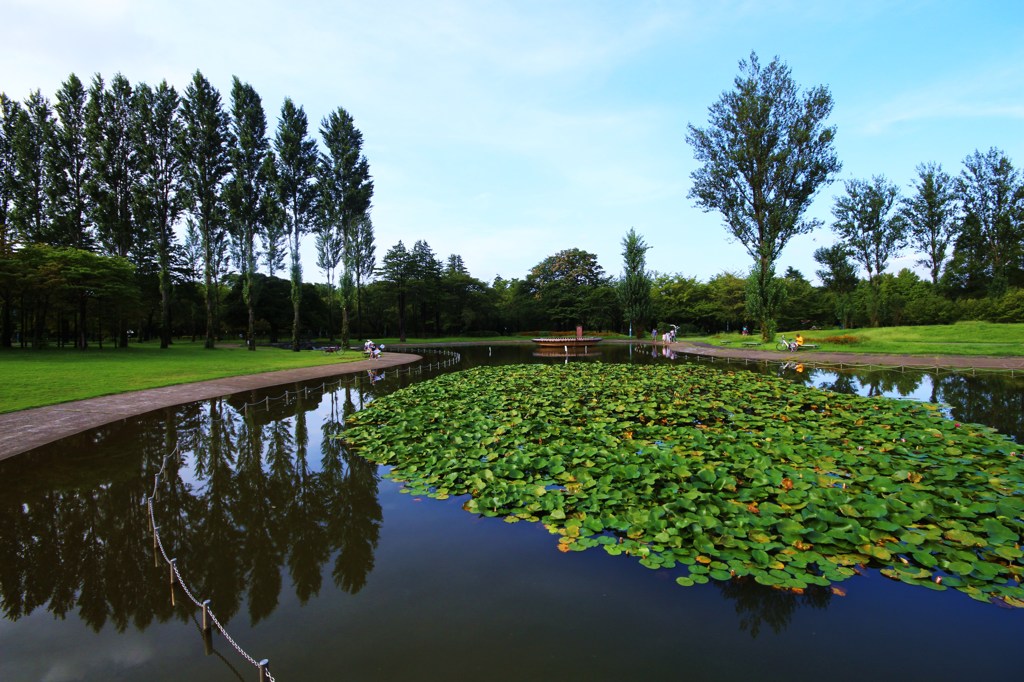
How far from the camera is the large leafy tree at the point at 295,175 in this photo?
99.5 ft

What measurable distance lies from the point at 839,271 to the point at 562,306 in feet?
87.4

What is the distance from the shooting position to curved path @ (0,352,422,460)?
25.9 feet

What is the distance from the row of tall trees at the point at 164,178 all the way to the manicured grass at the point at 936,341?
29431 millimetres

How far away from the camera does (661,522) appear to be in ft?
13.7

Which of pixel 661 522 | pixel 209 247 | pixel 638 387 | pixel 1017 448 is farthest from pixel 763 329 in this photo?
Answer: pixel 209 247

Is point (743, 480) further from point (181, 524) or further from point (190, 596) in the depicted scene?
point (181, 524)

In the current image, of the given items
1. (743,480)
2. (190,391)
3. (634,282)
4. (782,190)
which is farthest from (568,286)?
(743,480)

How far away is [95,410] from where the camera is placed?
396 inches

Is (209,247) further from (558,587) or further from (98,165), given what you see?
(558,587)

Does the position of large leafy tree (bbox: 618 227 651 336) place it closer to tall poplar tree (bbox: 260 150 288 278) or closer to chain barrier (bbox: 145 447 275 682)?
tall poplar tree (bbox: 260 150 288 278)

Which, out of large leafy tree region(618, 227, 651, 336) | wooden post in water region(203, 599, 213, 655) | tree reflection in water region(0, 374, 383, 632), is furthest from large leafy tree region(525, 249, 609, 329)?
wooden post in water region(203, 599, 213, 655)

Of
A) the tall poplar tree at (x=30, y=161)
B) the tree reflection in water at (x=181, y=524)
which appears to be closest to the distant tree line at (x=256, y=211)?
the tall poplar tree at (x=30, y=161)

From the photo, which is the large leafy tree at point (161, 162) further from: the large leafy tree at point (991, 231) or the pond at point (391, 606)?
the large leafy tree at point (991, 231)

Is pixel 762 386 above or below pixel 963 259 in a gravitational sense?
below
